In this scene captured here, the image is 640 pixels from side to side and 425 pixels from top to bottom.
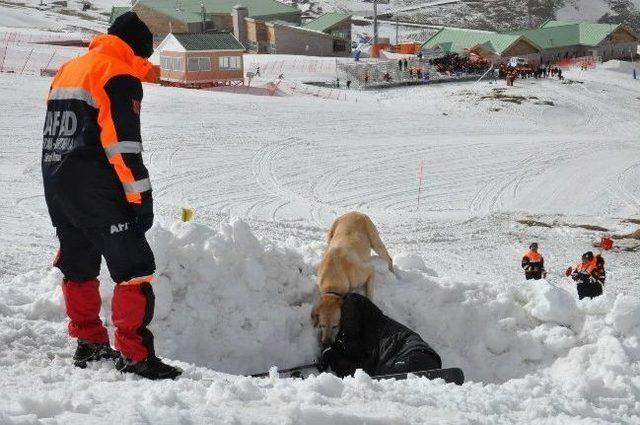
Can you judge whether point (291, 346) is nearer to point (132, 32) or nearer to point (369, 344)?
point (369, 344)

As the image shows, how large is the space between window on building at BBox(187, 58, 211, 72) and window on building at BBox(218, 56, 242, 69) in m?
0.57

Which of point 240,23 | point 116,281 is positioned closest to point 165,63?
point 240,23

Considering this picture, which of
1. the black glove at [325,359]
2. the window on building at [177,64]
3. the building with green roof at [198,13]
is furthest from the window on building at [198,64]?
the black glove at [325,359]

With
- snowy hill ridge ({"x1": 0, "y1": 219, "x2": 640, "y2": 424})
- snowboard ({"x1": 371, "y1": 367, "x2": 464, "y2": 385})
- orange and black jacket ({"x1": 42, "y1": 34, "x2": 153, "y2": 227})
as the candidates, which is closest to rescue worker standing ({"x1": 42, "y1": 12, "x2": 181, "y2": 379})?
orange and black jacket ({"x1": 42, "y1": 34, "x2": 153, "y2": 227})

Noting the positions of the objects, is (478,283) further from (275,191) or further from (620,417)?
(275,191)

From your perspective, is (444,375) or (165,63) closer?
(444,375)

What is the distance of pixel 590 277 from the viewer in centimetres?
1006

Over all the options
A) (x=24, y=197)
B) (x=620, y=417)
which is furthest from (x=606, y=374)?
(x=24, y=197)

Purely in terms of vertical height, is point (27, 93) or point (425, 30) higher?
point (425, 30)

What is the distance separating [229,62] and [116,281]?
34499 millimetres

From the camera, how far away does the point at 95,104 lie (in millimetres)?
3930

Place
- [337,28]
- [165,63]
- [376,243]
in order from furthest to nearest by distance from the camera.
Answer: [337,28] < [165,63] < [376,243]

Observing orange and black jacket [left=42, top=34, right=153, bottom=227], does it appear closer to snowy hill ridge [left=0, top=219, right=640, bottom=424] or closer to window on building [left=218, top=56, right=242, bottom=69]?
snowy hill ridge [left=0, top=219, right=640, bottom=424]

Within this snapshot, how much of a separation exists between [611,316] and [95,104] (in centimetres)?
406
